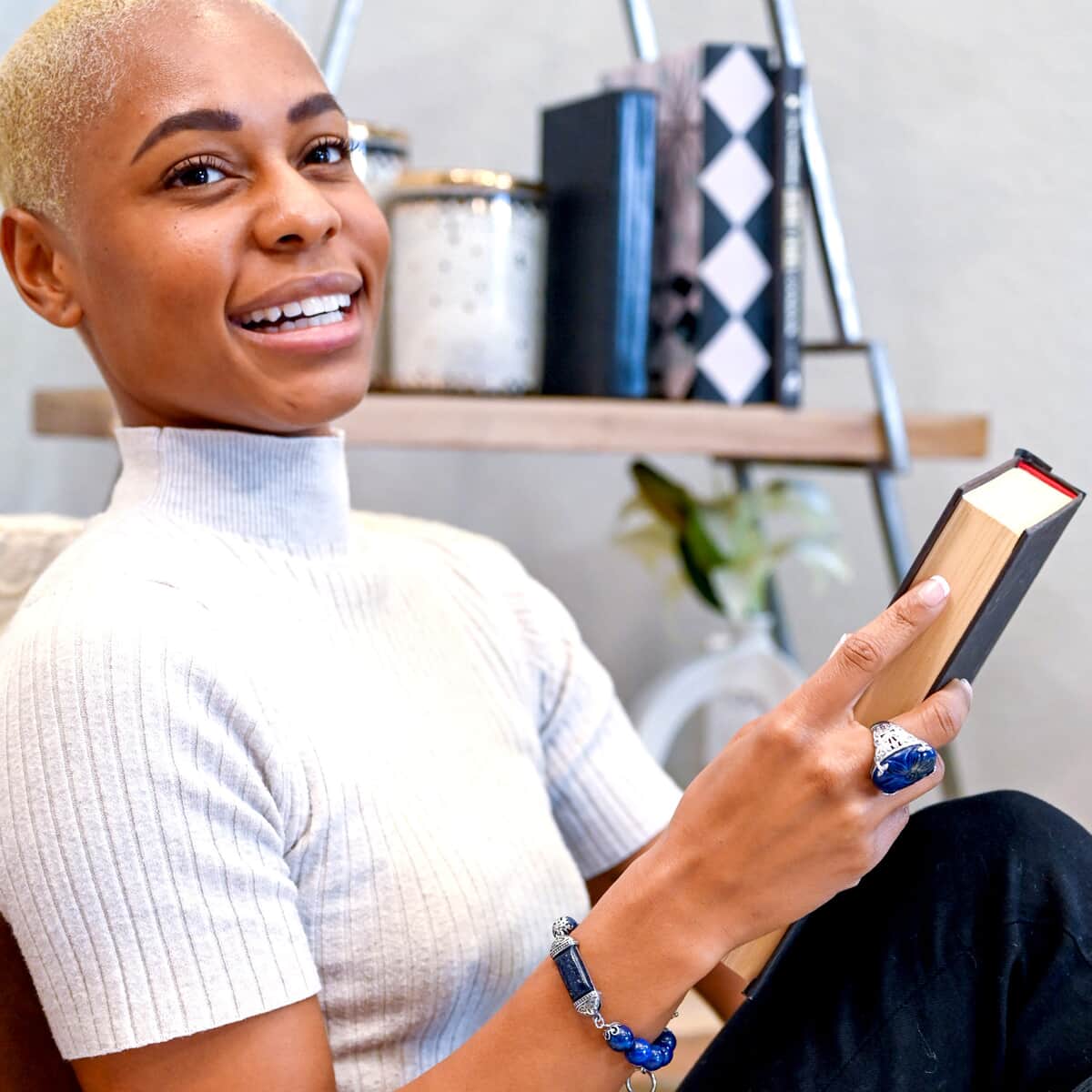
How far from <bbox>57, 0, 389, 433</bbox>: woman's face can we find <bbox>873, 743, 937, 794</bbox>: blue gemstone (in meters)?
0.37

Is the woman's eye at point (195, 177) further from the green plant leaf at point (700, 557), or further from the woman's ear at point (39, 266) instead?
the green plant leaf at point (700, 557)

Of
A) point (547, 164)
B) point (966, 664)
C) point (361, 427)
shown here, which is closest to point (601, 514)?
point (547, 164)

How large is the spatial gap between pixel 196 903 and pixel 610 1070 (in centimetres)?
20

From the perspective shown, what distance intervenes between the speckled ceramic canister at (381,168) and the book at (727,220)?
0.25 metres

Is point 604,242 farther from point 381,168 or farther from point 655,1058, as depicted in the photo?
point 655,1058

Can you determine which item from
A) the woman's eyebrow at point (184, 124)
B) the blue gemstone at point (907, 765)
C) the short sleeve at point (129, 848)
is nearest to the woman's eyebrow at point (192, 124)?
the woman's eyebrow at point (184, 124)

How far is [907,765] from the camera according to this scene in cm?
62

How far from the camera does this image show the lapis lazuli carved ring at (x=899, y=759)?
2.02 feet

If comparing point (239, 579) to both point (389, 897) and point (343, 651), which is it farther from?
point (389, 897)

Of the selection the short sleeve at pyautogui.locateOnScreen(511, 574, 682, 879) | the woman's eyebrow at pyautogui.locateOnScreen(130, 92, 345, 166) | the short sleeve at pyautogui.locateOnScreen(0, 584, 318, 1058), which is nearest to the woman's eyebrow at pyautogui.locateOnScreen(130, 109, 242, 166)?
the woman's eyebrow at pyautogui.locateOnScreen(130, 92, 345, 166)

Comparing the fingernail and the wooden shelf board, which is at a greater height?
the wooden shelf board

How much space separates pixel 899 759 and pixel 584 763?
1.22ft

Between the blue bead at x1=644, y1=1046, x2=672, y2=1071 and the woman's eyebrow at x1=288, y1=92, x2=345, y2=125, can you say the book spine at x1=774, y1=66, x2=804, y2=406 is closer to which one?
the woman's eyebrow at x1=288, y1=92, x2=345, y2=125

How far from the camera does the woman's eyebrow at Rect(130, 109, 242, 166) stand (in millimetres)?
762
